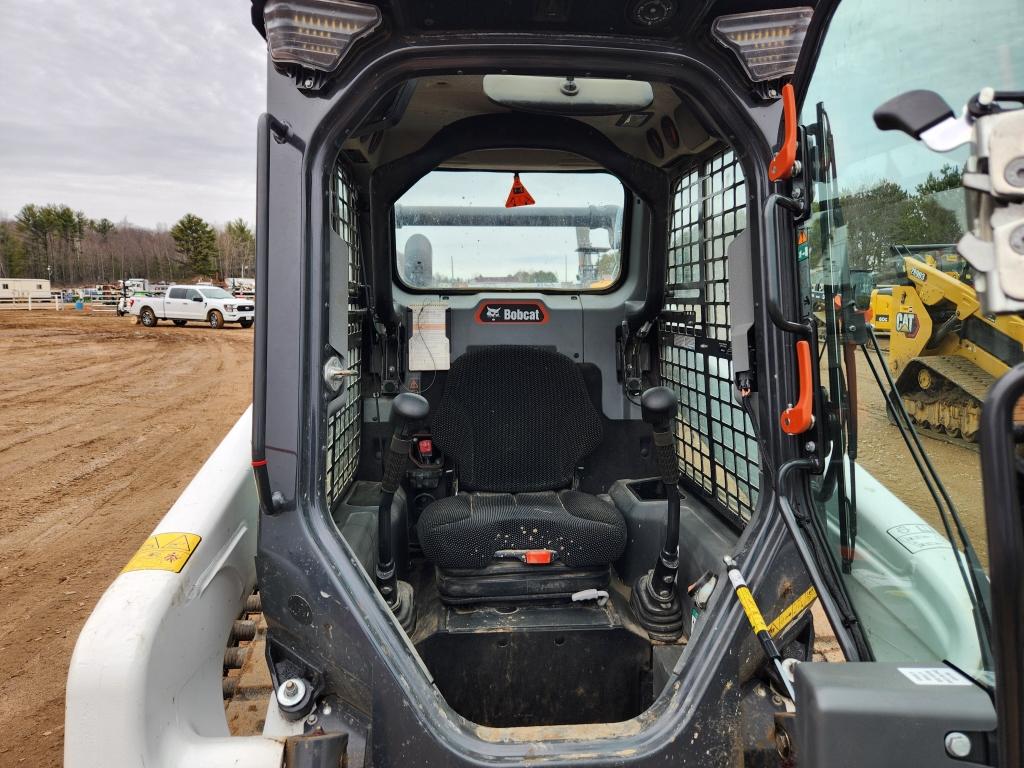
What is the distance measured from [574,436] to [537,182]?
1.27 metres

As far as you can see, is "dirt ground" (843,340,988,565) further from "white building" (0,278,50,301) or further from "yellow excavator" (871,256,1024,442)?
"white building" (0,278,50,301)

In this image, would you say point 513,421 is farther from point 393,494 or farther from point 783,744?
point 783,744

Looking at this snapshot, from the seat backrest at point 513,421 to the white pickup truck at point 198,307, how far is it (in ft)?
76.5

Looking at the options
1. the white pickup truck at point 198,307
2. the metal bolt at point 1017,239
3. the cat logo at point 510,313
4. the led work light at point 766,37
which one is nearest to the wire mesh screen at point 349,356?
the cat logo at point 510,313

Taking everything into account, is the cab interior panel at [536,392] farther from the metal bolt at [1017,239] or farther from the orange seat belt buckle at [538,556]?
the metal bolt at [1017,239]

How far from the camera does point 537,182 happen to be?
3.15m

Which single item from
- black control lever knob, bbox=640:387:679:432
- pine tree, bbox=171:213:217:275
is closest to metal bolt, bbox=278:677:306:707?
black control lever knob, bbox=640:387:679:432

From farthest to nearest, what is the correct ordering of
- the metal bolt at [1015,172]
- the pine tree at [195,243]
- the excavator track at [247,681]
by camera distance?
the pine tree at [195,243] < the excavator track at [247,681] < the metal bolt at [1015,172]

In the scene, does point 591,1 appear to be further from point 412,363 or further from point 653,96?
point 412,363

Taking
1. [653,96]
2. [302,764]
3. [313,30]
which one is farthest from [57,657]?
[653,96]

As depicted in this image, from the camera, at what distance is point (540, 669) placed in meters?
2.27

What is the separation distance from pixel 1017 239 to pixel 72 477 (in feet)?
25.0

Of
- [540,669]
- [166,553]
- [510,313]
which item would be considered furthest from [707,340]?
[166,553]

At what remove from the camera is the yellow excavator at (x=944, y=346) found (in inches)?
43.8
